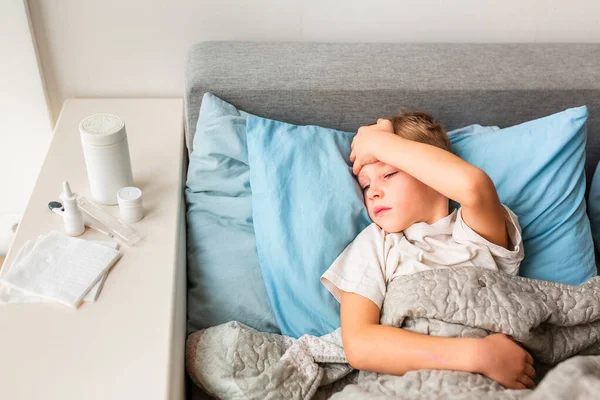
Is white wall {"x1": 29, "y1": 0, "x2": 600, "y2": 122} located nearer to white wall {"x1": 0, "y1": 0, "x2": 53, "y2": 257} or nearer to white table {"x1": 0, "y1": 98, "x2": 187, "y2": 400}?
white wall {"x1": 0, "y1": 0, "x2": 53, "y2": 257}

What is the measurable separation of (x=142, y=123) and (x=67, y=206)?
0.44 metres

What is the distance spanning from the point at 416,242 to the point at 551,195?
0.40 meters

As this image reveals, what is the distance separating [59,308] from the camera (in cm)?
100

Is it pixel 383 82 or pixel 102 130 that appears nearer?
pixel 102 130

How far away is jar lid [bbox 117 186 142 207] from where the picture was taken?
3.81 feet

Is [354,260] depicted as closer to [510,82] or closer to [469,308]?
[469,308]

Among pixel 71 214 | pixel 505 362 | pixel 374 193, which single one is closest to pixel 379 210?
pixel 374 193

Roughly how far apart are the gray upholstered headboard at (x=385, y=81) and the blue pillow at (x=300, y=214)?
10cm

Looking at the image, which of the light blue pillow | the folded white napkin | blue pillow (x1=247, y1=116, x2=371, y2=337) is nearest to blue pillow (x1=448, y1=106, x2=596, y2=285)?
the light blue pillow

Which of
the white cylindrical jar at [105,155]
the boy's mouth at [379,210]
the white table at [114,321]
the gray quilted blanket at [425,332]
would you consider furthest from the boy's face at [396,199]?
the white cylindrical jar at [105,155]

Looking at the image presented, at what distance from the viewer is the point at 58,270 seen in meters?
1.06

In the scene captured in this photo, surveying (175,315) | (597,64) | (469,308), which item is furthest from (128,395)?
(597,64)

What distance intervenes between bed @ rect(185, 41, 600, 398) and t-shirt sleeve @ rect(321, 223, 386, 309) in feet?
1.28

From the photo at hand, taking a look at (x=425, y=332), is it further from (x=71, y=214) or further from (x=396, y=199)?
(x=71, y=214)
